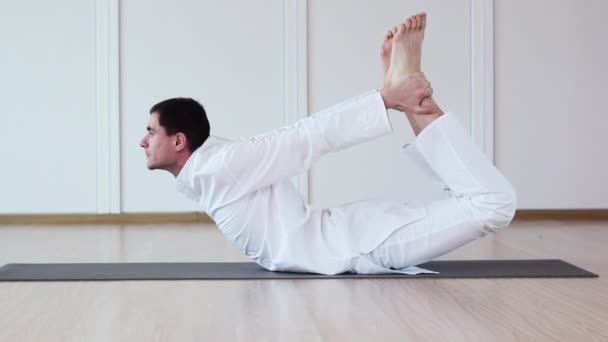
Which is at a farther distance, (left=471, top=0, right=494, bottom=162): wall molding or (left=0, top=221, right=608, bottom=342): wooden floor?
(left=471, top=0, right=494, bottom=162): wall molding

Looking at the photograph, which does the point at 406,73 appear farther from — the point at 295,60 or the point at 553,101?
the point at 553,101

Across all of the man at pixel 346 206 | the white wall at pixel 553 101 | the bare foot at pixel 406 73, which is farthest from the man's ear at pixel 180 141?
the white wall at pixel 553 101

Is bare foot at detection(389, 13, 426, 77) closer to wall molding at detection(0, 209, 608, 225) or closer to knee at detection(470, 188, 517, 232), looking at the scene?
knee at detection(470, 188, 517, 232)

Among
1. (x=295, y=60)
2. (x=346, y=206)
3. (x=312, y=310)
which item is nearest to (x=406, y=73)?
(x=346, y=206)

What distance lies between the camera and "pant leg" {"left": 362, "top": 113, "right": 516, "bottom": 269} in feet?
9.36

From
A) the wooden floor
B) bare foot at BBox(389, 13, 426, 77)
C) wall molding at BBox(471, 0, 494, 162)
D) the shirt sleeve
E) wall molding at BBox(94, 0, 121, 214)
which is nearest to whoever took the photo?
the wooden floor

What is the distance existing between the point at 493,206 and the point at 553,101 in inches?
120

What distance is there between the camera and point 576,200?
18.8 feet

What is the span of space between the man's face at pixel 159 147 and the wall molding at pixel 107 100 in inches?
103

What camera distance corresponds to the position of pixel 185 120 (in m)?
2.99

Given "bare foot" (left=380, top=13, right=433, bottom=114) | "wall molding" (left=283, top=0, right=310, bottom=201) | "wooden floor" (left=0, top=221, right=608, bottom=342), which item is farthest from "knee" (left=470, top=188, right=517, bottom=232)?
"wall molding" (left=283, top=0, right=310, bottom=201)

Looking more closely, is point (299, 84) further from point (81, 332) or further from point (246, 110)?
point (81, 332)

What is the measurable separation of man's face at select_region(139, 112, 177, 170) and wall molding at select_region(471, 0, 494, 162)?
306cm

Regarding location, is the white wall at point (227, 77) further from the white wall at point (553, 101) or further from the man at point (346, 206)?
the man at point (346, 206)
